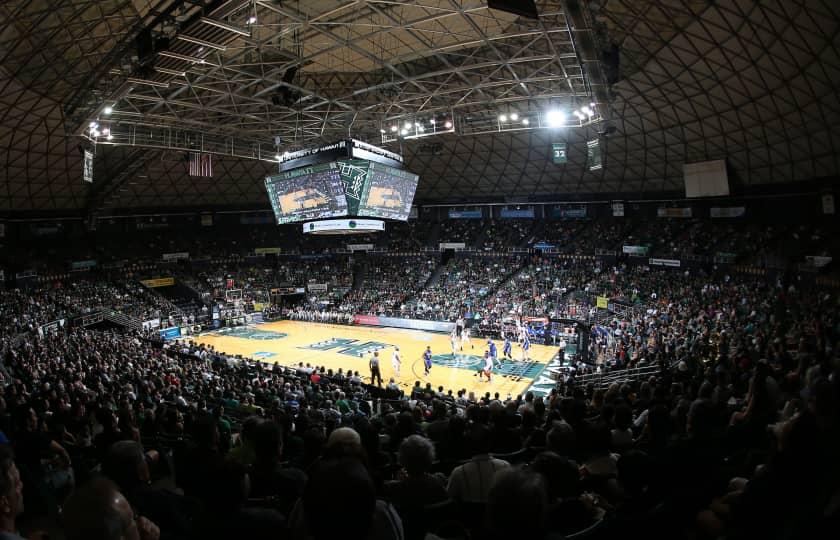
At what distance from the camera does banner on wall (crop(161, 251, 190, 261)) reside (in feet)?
153

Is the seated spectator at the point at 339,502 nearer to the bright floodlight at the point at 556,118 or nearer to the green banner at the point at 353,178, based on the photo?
the green banner at the point at 353,178

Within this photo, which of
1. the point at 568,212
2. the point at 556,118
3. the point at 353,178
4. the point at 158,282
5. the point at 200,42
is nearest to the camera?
the point at 200,42

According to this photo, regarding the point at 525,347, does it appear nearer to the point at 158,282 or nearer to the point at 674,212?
the point at 674,212

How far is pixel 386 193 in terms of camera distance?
26.4 m

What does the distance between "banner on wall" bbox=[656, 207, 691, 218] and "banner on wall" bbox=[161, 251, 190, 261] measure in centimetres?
4291

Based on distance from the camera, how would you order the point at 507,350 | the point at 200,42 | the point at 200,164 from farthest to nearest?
the point at 200,164, the point at 507,350, the point at 200,42

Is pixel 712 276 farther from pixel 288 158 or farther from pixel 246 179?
pixel 246 179

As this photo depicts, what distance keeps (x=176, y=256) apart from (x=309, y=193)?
1088 inches

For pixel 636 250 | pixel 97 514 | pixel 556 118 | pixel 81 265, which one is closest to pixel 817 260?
pixel 636 250

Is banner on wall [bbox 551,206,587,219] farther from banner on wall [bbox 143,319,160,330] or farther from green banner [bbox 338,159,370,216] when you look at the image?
banner on wall [bbox 143,319,160,330]

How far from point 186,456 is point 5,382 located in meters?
15.8

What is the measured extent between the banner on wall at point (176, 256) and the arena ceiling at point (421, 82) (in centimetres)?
670

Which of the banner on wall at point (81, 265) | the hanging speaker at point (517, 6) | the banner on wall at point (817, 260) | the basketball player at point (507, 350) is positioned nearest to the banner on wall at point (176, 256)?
the banner on wall at point (81, 265)

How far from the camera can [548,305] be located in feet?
114
